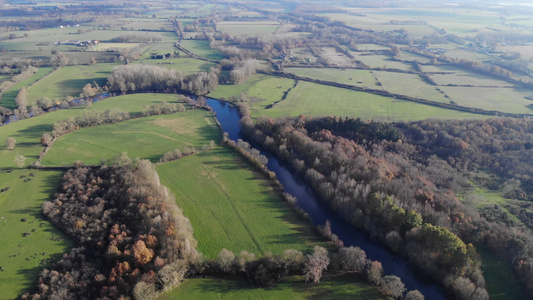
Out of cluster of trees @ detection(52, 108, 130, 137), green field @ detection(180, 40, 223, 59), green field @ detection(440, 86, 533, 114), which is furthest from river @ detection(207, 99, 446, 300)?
green field @ detection(180, 40, 223, 59)

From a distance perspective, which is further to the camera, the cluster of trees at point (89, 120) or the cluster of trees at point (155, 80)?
the cluster of trees at point (155, 80)

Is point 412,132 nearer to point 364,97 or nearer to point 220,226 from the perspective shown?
point 364,97

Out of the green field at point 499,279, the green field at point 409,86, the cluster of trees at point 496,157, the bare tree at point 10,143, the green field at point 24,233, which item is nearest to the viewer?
the green field at point 499,279

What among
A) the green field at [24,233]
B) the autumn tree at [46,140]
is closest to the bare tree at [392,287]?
the green field at [24,233]

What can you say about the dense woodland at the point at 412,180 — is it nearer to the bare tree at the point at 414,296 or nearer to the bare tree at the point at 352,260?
the bare tree at the point at 414,296

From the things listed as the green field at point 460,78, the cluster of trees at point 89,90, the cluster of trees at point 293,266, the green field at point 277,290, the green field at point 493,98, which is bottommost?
the green field at point 277,290

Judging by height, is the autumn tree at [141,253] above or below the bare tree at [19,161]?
below

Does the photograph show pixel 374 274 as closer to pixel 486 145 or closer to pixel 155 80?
pixel 486 145
